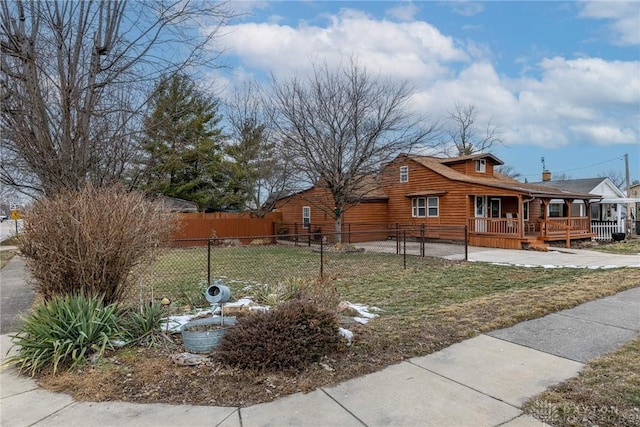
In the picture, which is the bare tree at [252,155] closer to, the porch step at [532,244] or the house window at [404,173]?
the house window at [404,173]

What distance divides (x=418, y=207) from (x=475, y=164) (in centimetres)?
432

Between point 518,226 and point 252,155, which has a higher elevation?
point 252,155

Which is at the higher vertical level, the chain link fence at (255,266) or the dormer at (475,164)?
the dormer at (475,164)

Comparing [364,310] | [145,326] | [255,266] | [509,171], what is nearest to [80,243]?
[145,326]

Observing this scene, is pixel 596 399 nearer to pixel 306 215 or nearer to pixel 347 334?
pixel 347 334

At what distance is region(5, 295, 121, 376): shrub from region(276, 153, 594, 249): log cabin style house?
42.1 feet

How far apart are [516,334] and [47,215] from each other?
5.71 meters

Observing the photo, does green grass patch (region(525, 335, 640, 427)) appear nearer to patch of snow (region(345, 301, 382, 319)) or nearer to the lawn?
the lawn

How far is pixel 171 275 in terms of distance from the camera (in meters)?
9.67

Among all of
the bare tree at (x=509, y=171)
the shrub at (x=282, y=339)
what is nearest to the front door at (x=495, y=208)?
the shrub at (x=282, y=339)

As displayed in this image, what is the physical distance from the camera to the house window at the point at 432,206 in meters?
20.4

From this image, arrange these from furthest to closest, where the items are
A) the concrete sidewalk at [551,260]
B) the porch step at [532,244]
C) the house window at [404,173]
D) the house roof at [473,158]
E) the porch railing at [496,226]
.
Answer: the house window at [404,173] → the house roof at [473,158] → the porch railing at [496,226] → the porch step at [532,244] → the concrete sidewalk at [551,260]

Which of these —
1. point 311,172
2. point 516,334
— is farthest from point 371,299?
point 311,172

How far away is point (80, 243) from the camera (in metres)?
4.46
